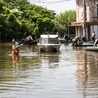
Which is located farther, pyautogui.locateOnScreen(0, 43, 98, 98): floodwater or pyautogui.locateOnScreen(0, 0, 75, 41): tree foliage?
pyautogui.locateOnScreen(0, 0, 75, 41): tree foliage

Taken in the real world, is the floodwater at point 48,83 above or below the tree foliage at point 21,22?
below

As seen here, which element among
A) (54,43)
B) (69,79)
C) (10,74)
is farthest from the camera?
(54,43)

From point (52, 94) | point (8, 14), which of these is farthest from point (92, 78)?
point (8, 14)

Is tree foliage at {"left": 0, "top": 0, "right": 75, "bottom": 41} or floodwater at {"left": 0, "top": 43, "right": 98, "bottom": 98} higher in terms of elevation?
tree foliage at {"left": 0, "top": 0, "right": 75, "bottom": 41}

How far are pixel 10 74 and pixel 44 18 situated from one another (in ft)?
279

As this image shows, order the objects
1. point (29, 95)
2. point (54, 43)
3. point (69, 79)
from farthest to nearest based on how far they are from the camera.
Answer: point (54, 43), point (69, 79), point (29, 95)

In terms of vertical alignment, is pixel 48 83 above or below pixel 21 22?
below

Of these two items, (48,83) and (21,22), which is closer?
(48,83)

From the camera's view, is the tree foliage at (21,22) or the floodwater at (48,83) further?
the tree foliage at (21,22)

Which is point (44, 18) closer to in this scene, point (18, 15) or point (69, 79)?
point (18, 15)

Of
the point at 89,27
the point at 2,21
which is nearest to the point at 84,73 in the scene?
the point at 89,27

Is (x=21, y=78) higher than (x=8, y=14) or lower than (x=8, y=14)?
lower

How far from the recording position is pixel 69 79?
20.0 meters

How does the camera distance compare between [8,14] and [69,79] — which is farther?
[8,14]
